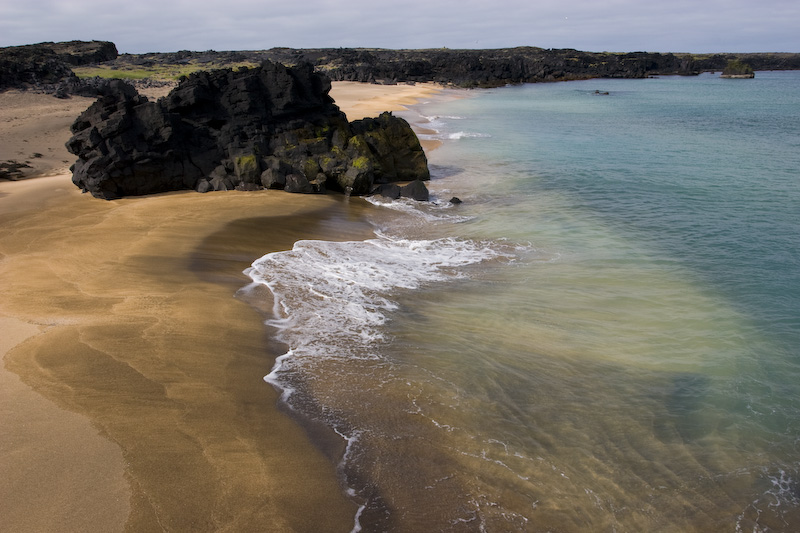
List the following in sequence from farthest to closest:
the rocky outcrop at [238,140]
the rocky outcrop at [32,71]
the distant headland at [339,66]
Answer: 1. the distant headland at [339,66]
2. the rocky outcrop at [32,71]
3. the rocky outcrop at [238,140]

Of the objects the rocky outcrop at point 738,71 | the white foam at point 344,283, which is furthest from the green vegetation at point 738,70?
the white foam at point 344,283

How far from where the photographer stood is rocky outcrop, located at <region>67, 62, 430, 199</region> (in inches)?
559

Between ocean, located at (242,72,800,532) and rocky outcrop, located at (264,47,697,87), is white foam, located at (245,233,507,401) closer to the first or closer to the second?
ocean, located at (242,72,800,532)

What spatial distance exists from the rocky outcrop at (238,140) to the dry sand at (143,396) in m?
3.85

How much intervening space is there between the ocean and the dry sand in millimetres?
468

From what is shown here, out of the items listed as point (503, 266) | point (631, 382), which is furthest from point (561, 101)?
point (631, 382)

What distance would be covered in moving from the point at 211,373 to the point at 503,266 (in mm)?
6062

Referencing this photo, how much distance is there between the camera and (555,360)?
22.7 feet

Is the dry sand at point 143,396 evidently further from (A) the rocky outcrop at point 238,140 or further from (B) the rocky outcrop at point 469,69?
(B) the rocky outcrop at point 469,69

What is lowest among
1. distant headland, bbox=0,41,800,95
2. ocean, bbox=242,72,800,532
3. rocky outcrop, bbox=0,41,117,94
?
ocean, bbox=242,72,800,532

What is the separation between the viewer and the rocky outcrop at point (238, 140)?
14.2 meters

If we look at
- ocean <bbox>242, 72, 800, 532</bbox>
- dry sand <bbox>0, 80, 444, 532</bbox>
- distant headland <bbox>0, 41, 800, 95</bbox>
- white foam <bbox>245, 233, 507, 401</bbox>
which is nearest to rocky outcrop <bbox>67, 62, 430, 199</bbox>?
distant headland <bbox>0, 41, 800, 95</bbox>

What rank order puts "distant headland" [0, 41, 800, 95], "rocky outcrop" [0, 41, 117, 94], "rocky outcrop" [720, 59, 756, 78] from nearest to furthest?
1. "rocky outcrop" [0, 41, 117, 94]
2. "distant headland" [0, 41, 800, 95]
3. "rocky outcrop" [720, 59, 756, 78]

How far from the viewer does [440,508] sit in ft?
14.5
